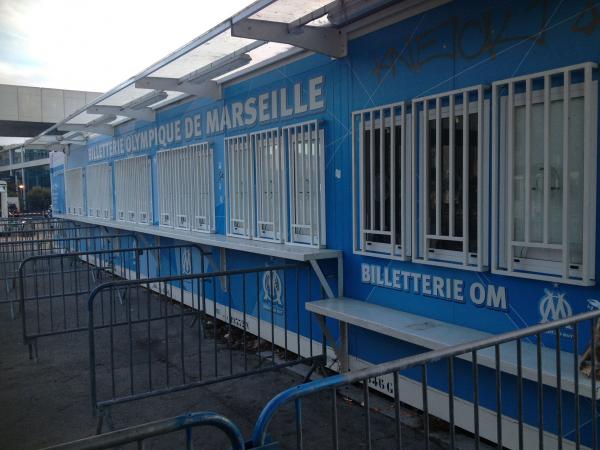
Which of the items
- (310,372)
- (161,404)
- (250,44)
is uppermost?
(250,44)

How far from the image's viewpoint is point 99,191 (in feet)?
49.3

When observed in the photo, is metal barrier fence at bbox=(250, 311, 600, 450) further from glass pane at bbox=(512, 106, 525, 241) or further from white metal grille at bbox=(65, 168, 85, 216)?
white metal grille at bbox=(65, 168, 85, 216)

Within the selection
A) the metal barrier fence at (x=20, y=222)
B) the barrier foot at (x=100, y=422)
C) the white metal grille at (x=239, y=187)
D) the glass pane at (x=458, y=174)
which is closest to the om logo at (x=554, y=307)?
the glass pane at (x=458, y=174)

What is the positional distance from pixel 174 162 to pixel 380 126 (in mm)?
5611

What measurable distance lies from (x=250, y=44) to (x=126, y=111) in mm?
5048

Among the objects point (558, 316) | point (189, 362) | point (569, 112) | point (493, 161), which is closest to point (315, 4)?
point (493, 161)

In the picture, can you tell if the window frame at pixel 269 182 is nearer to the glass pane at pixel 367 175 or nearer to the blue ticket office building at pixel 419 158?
the blue ticket office building at pixel 419 158

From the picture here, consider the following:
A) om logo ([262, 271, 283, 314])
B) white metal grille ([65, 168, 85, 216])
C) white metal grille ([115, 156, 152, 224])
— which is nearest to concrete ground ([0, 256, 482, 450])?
om logo ([262, 271, 283, 314])

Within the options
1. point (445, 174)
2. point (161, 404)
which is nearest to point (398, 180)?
point (445, 174)

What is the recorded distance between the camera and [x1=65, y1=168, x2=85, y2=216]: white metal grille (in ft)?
56.4

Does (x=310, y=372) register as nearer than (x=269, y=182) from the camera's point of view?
Yes

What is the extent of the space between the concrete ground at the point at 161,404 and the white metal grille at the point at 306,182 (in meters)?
1.57

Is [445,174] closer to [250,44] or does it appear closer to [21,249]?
[250,44]

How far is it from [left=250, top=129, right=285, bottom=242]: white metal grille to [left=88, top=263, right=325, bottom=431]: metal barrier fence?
1.85ft
